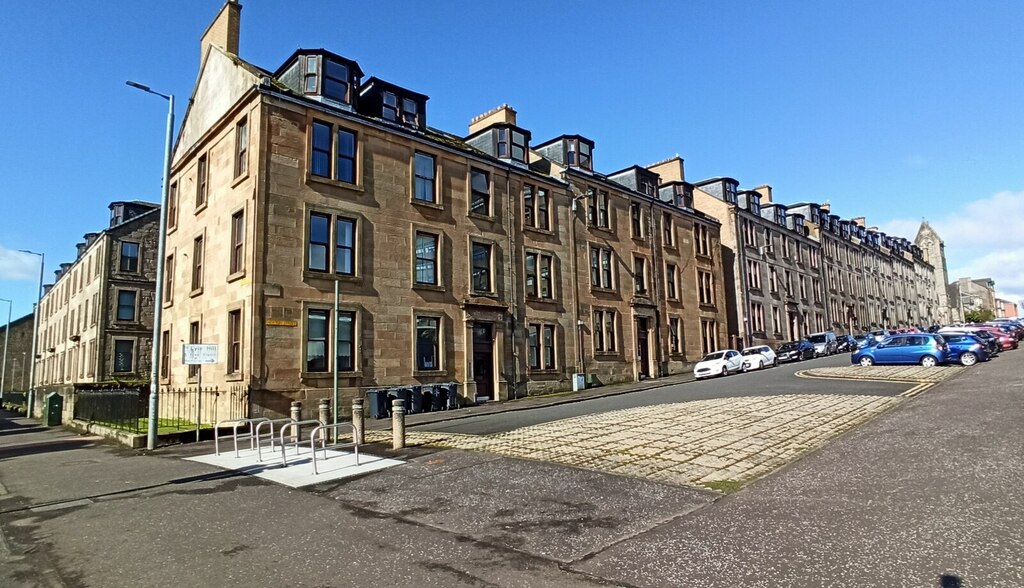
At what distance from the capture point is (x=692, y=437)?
11914 millimetres

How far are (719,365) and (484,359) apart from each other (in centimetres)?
1464

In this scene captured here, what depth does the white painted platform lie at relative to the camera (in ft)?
33.7

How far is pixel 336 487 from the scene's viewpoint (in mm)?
9516

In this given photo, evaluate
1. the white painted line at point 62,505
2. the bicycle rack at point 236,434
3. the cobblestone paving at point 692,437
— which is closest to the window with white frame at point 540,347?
the cobblestone paving at point 692,437

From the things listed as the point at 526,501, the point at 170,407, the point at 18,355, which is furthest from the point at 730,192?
the point at 18,355

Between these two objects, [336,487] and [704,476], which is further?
[336,487]

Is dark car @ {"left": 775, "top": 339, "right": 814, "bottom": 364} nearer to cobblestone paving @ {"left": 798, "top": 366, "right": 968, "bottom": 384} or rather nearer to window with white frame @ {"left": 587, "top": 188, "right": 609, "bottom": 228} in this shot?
cobblestone paving @ {"left": 798, "top": 366, "right": 968, "bottom": 384}

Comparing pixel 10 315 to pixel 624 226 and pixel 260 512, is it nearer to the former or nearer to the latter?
pixel 624 226

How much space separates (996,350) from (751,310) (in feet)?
52.0

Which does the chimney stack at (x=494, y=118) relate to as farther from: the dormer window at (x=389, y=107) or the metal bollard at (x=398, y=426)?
the metal bollard at (x=398, y=426)

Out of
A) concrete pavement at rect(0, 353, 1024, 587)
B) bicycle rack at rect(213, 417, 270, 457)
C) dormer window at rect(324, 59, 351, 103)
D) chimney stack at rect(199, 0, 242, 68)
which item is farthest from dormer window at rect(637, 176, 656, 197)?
concrete pavement at rect(0, 353, 1024, 587)

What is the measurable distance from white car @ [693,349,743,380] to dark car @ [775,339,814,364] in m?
6.33

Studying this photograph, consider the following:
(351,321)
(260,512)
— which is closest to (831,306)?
(351,321)

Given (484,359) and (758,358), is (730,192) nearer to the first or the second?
(758,358)
